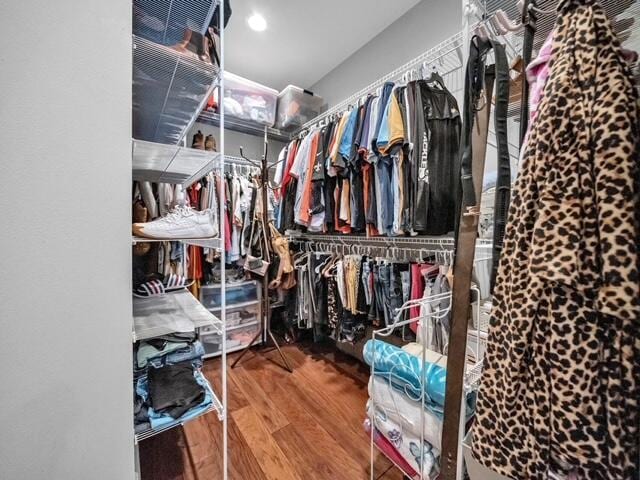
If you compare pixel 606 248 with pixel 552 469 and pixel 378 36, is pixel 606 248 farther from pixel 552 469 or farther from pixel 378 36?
pixel 378 36

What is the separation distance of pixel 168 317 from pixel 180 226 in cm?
45

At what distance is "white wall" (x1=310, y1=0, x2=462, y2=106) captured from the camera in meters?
1.65

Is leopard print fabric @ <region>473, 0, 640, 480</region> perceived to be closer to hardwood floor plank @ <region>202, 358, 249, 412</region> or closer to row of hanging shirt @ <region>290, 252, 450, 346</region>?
row of hanging shirt @ <region>290, 252, 450, 346</region>

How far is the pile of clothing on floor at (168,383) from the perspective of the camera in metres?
0.97

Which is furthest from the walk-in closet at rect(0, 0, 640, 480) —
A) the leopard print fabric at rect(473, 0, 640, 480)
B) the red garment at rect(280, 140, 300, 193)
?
the red garment at rect(280, 140, 300, 193)

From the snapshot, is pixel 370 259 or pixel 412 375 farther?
pixel 370 259

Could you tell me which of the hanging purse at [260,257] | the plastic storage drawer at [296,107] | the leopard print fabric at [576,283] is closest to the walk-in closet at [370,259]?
the leopard print fabric at [576,283]

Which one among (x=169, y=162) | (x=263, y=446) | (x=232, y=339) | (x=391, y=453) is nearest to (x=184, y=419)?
(x=263, y=446)

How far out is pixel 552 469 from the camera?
0.44 metres

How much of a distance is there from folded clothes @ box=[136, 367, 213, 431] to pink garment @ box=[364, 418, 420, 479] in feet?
2.37

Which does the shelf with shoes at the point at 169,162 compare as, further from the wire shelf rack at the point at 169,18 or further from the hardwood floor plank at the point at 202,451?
the hardwood floor plank at the point at 202,451

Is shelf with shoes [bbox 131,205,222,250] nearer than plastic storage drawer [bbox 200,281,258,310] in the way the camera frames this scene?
Yes

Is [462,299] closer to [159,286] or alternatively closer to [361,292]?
[361,292]

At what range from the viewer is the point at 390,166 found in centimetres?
147
